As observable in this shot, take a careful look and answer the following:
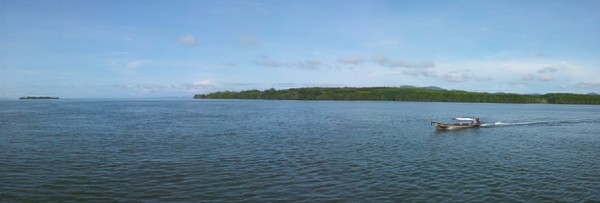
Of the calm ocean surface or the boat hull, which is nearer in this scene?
the calm ocean surface

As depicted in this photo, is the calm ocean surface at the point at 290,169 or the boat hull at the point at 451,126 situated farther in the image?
the boat hull at the point at 451,126

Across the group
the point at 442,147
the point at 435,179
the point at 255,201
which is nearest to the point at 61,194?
the point at 255,201

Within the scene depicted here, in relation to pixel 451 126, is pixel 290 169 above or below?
below

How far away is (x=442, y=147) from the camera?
131ft

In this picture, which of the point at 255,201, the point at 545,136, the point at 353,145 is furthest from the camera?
the point at 545,136

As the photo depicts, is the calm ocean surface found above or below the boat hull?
below

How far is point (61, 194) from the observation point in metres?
20.8

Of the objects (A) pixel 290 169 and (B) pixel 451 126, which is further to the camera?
(B) pixel 451 126

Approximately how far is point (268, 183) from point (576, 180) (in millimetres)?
18428

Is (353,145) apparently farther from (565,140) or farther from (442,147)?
(565,140)

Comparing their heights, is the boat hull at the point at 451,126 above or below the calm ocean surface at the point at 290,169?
above

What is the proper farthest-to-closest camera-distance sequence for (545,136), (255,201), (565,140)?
(545,136) → (565,140) → (255,201)

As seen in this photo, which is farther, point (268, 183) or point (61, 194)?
point (268, 183)

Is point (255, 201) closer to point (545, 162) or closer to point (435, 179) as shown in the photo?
Answer: point (435, 179)
